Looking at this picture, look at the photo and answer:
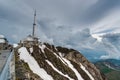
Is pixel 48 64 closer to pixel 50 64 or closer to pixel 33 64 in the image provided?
pixel 50 64

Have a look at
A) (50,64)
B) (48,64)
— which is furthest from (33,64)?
(50,64)

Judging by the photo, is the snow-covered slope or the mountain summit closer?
the mountain summit

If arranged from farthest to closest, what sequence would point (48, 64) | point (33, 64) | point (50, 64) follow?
point (50, 64) < point (48, 64) < point (33, 64)

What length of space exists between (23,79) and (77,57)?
10972cm

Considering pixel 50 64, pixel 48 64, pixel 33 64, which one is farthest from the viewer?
pixel 50 64

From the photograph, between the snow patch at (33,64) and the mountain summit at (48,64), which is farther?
the mountain summit at (48,64)

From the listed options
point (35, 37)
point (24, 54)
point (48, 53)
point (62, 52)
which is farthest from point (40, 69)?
point (35, 37)

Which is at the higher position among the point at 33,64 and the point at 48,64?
the point at 33,64

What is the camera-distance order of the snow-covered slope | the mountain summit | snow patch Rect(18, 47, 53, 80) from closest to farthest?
1. snow patch Rect(18, 47, 53, 80)
2. the mountain summit
3. the snow-covered slope

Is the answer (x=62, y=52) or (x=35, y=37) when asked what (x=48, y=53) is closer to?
(x=62, y=52)

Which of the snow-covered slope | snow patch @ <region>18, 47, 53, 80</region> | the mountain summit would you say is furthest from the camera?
the snow-covered slope

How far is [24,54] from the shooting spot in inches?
3226

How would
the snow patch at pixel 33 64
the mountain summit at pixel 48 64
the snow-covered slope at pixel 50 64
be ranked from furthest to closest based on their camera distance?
1. the snow-covered slope at pixel 50 64
2. the mountain summit at pixel 48 64
3. the snow patch at pixel 33 64

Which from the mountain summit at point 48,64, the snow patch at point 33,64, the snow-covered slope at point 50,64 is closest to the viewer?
the snow patch at point 33,64
